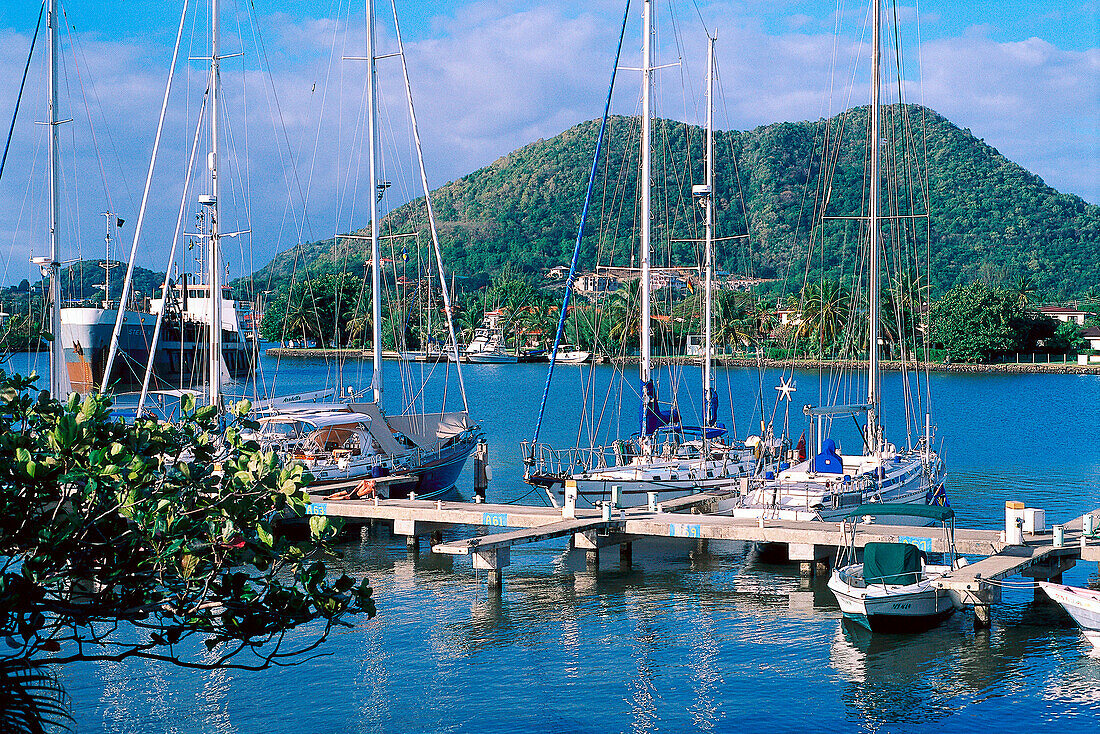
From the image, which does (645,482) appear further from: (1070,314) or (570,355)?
(1070,314)

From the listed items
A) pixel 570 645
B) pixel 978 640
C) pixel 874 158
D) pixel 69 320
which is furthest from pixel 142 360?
pixel 978 640

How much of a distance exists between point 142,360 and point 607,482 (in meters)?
45.7

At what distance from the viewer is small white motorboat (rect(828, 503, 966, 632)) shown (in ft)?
67.3

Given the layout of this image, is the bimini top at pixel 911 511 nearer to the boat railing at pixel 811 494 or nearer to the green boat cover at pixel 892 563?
the green boat cover at pixel 892 563

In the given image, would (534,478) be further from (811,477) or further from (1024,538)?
(1024,538)

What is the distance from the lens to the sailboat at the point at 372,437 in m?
31.7

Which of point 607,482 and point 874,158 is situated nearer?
point 607,482

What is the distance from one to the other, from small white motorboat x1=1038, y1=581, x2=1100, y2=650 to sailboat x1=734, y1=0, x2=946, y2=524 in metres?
6.84

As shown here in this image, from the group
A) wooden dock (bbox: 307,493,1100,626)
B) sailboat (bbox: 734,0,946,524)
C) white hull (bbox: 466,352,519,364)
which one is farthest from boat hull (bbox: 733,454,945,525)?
white hull (bbox: 466,352,519,364)

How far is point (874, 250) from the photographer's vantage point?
32469 millimetres

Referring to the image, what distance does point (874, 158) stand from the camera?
32906 millimetres

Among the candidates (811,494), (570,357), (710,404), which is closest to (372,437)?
(710,404)

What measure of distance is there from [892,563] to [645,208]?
15027 mm

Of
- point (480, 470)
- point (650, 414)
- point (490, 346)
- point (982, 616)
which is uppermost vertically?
point (490, 346)
